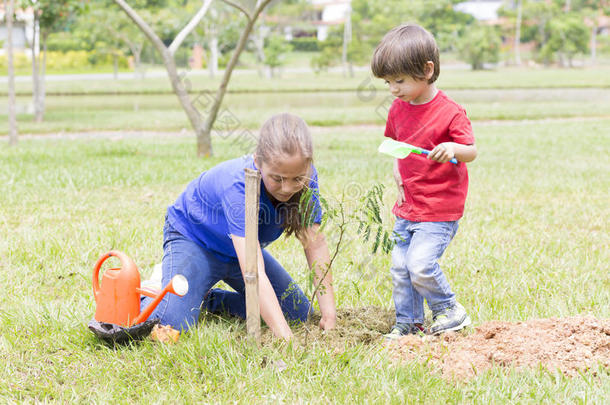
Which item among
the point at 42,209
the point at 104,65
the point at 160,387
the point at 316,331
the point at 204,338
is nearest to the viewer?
the point at 160,387

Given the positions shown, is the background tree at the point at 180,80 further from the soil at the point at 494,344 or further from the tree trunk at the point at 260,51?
the tree trunk at the point at 260,51

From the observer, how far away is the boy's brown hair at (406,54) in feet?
8.32

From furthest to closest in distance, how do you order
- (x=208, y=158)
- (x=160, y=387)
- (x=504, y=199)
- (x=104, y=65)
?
(x=104, y=65), (x=208, y=158), (x=504, y=199), (x=160, y=387)

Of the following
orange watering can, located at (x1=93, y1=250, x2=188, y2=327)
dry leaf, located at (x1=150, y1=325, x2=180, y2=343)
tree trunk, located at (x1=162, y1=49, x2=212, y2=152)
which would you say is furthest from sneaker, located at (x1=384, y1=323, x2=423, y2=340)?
tree trunk, located at (x1=162, y1=49, x2=212, y2=152)

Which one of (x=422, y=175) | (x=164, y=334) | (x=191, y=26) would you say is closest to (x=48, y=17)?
(x=191, y=26)

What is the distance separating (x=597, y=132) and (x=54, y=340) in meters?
10.3

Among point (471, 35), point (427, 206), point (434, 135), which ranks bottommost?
point (427, 206)

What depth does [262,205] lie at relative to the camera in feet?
8.57

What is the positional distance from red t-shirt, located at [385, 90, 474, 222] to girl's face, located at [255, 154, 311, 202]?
0.53 metres

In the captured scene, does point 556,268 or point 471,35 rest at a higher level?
point 471,35

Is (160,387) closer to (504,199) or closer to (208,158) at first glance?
(504,199)

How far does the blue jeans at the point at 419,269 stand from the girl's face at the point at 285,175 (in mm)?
468

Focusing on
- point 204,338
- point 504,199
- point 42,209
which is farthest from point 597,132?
point 204,338

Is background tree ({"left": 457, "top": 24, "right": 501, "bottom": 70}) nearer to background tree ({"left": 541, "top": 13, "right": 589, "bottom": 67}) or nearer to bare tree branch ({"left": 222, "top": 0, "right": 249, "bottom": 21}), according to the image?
background tree ({"left": 541, "top": 13, "right": 589, "bottom": 67})
